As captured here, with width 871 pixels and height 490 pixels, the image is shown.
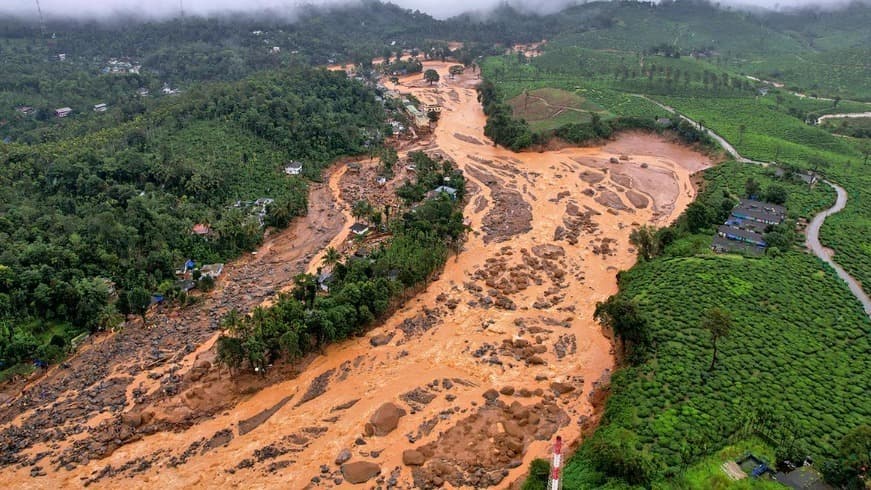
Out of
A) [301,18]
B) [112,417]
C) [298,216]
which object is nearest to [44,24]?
[301,18]

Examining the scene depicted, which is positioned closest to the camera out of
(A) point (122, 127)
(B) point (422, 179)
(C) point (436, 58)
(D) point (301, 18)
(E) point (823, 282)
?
(E) point (823, 282)

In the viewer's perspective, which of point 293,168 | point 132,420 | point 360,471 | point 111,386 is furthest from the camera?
point 293,168

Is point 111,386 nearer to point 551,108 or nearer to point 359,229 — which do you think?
point 359,229

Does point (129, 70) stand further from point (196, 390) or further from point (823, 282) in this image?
point (823, 282)

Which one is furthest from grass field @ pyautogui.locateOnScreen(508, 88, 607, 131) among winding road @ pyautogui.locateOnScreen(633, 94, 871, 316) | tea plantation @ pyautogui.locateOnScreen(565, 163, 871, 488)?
tea plantation @ pyautogui.locateOnScreen(565, 163, 871, 488)

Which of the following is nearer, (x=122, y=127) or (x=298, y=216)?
(x=298, y=216)

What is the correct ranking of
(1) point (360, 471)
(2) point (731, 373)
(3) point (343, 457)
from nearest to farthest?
(1) point (360, 471), (3) point (343, 457), (2) point (731, 373)

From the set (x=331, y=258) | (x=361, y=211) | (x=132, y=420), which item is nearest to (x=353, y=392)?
(x=132, y=420)
